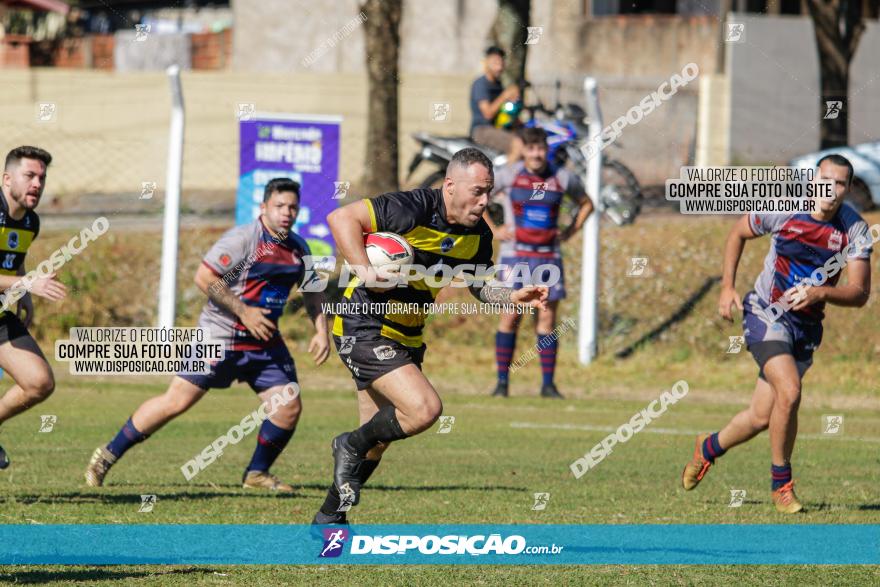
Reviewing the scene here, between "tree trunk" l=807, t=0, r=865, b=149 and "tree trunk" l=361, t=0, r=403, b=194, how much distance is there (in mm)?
6392

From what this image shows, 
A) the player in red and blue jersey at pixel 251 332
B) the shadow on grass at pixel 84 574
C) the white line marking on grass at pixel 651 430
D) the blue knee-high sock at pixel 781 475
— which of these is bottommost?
the white line marking on grass at pixel 651 430

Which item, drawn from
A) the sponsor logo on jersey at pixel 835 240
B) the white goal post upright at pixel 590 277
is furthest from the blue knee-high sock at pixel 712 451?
the white goal post upright at pixel 590 277

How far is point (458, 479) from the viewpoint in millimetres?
10078

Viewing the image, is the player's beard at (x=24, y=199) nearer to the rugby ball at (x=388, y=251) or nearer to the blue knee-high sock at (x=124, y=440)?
the blue knee-high sock at (x=124, y=440)

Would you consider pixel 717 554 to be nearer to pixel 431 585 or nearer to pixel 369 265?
pixel 431 585

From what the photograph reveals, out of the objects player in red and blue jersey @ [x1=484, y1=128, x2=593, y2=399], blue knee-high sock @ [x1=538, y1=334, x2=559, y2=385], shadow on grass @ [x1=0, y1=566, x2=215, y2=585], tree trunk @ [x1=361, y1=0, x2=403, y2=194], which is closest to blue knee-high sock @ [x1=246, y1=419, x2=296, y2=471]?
shadow on grass @ [x1=0, y1=566, x2=215, y2=585]

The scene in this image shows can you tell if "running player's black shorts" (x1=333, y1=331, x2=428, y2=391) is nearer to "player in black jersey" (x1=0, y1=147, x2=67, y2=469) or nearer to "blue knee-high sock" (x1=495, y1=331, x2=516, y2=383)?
"player in black jersey" (x1=0, y1=147, x2=67, y2=469)

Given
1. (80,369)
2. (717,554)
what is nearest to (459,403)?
(80,369)

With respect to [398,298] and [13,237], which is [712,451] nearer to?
[398,298]

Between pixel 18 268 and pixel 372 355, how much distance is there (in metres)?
2.66

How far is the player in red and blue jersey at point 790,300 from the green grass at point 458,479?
1.43ft

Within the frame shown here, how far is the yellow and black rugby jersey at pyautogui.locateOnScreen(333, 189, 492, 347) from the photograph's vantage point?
7.51 metres

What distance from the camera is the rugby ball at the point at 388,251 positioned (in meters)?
7.39

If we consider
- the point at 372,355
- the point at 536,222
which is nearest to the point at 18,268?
the point at 372,355
